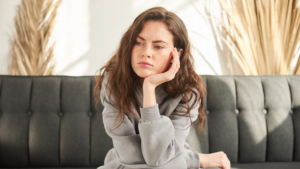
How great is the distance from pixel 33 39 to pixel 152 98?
1318mm

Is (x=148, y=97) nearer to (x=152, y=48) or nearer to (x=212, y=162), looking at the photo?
(x=152, y=48)

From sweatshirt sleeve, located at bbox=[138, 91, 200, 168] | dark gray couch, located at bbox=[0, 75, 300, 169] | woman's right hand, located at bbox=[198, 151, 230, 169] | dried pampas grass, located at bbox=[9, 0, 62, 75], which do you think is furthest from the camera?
dried pampas grass, located at bbox=[9, 0, 62, 75]

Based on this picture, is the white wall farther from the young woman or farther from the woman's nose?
the woman's nose

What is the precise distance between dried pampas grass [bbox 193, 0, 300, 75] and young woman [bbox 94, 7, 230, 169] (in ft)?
3.07

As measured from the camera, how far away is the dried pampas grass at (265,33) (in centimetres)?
172

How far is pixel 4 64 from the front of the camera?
169 cm

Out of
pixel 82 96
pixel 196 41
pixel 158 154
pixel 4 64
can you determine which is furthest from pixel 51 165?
pixel 196 41

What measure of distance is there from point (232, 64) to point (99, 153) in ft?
4.40

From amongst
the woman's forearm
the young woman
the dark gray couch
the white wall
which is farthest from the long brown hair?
the white wall

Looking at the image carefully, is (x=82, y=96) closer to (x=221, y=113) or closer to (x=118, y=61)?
(x=118, y=61)

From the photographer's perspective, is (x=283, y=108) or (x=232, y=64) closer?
(x=283, y=108)

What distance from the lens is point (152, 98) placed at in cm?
85

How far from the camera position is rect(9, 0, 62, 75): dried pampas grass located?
1.67 m

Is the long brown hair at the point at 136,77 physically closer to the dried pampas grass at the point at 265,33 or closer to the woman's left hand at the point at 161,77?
the woman's left hand at the point at 161,77
